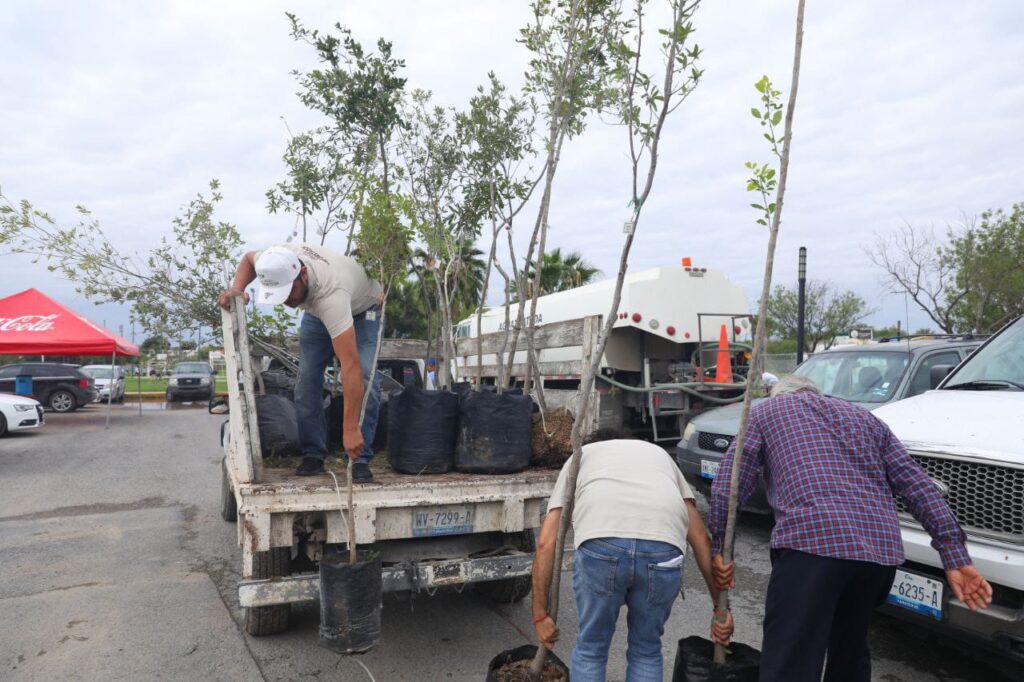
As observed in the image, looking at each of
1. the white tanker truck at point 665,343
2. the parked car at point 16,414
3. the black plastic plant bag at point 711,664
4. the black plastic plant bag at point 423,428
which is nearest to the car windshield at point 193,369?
the parked car at point 16,414

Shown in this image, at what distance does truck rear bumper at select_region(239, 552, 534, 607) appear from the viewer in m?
3.53

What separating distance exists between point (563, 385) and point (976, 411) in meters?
7.18

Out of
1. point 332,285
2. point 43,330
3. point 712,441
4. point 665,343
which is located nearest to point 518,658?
→ point 332,285

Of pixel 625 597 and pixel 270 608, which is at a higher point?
pixel 625 597

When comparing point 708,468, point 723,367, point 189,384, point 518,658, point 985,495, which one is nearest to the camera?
point 518,658

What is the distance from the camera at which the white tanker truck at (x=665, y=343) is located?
36.0 feet

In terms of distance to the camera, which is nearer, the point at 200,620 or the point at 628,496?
the point at 628,496

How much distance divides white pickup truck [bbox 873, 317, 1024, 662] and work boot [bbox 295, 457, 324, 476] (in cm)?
318

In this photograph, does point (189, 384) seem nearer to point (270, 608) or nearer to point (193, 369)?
point (193, 369)

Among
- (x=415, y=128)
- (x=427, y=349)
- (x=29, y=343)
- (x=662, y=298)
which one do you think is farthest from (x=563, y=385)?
(x=29, y=343)

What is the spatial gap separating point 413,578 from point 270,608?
3.15 feet

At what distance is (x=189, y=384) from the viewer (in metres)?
26.4

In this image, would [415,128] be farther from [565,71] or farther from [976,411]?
[976,411]

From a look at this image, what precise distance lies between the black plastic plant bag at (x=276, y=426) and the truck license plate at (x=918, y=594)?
3.56 meters
